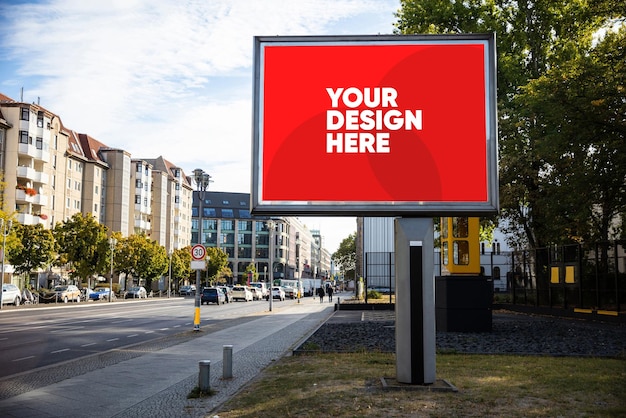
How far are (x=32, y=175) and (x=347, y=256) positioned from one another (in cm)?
9979

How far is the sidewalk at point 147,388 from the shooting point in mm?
8742

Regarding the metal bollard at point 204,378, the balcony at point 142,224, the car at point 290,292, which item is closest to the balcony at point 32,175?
the balcony at point 142,224

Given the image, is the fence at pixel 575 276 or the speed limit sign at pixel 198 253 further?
the fence at pixel 575 276

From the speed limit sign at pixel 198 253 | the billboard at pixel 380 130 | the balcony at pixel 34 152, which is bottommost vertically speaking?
the speed limit sign at pixel 198 253

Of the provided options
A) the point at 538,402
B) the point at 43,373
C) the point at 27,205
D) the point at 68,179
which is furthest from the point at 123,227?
the point at 538,402

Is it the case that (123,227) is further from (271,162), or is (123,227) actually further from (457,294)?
(271,162)

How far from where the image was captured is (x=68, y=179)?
8050 centimetres

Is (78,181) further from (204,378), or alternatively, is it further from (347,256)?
(347,256)

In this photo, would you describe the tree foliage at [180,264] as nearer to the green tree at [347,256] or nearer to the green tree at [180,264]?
the green tree at [180,264]

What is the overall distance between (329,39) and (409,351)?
526 cm

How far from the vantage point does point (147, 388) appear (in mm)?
10562

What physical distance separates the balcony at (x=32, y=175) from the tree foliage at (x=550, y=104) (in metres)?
47.2

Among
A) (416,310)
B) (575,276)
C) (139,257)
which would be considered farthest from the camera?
(139,257)

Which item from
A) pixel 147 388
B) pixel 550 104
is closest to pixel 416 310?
pixel 147 388
